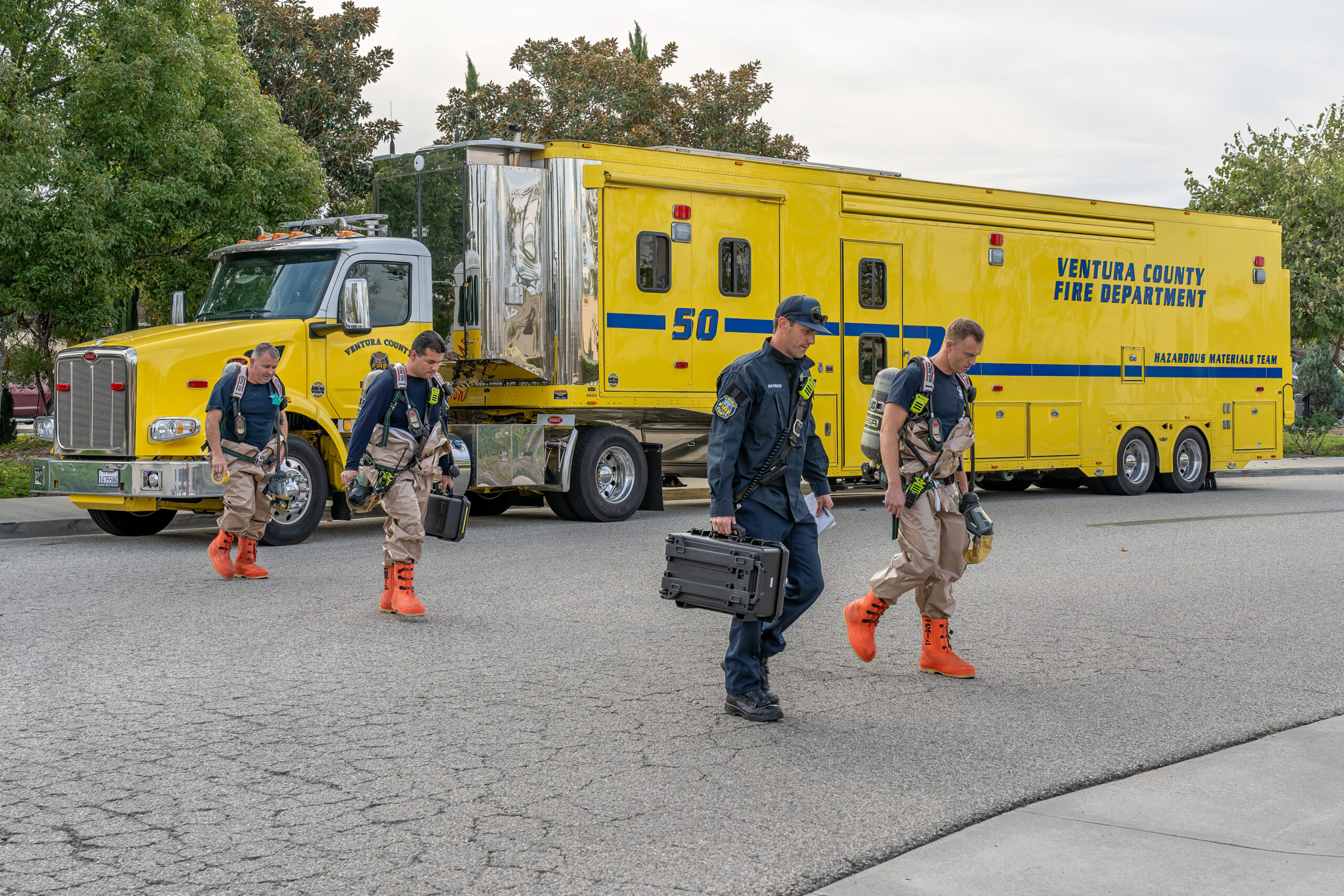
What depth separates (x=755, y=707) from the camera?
5938mm

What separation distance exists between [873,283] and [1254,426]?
7872 mm

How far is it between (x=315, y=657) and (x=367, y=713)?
136cm

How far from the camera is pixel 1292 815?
4.83 metres

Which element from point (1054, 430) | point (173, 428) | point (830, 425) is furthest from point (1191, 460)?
point (173, 428)

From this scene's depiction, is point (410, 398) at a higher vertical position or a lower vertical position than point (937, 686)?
higher

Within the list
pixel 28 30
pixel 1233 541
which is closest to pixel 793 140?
pixel 28 30

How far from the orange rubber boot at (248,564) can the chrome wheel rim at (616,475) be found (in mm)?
5148

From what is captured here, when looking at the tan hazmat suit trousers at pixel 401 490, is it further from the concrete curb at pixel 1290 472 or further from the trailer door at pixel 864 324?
the concrete curb at pixel 1290 472

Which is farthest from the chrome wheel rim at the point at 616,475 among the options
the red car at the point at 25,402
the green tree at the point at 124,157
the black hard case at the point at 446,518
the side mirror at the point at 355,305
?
the red car at the point at 25,402

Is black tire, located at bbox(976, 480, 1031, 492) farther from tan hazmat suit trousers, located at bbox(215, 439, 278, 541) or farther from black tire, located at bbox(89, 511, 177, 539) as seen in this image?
tan hazmat suit trousers, located at bbox(215, 439, 278, 541)

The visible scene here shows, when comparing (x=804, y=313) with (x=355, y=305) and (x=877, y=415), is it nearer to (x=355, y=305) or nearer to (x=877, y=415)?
(x=877, y=415)

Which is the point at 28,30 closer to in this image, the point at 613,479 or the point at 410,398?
the point at 613,479

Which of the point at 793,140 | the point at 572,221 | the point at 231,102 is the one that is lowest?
the point at 572,221

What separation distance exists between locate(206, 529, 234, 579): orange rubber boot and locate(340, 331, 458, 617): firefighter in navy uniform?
2.01 metres
